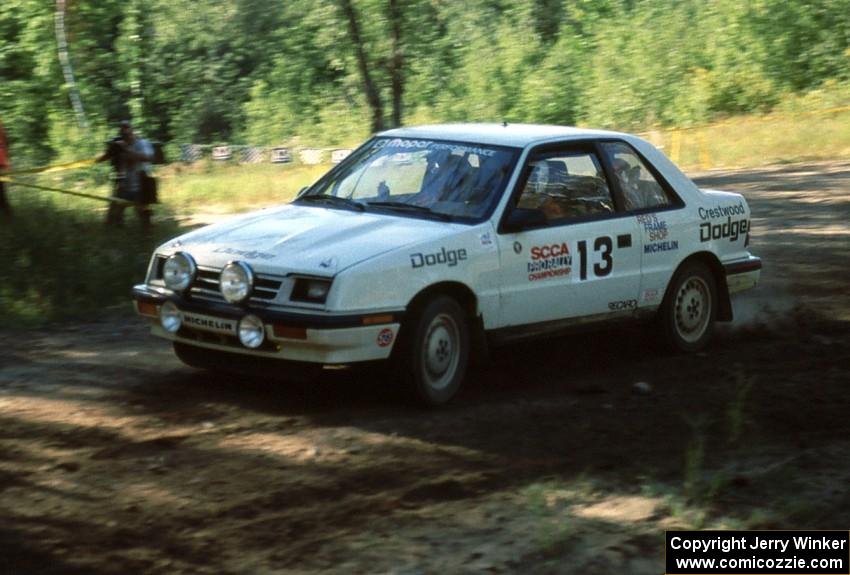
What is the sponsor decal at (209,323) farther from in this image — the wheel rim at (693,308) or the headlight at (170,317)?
the wheel rim at (693,308)

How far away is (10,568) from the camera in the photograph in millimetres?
5062

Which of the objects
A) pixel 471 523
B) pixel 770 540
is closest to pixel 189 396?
pixel 471 523

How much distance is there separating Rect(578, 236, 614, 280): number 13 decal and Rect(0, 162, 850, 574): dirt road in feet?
2.32

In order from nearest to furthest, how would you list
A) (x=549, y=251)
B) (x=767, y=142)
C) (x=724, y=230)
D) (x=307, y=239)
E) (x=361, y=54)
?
(x=307, y=239) → (x=549, y=251) → (x=724, y=230) → (x=361, y=54) → (x=767, y=142)

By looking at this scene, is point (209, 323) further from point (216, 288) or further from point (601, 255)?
point (601, 255)

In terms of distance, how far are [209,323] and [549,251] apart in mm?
2166

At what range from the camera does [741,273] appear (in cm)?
991

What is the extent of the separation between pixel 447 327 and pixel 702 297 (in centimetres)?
266

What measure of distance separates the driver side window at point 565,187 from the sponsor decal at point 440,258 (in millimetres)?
742

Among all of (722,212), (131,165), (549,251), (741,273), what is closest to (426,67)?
(131,165)

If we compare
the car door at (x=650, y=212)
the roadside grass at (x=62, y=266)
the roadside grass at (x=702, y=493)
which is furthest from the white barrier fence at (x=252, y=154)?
the roadside grass at (x=702, y=493)

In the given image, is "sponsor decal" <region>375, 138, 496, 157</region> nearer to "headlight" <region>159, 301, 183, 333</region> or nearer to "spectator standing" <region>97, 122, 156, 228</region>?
"headlight" <region>159, 301, 183, 333</region>

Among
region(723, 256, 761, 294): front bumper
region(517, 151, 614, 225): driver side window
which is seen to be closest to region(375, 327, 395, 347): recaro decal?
region(517, 151, 614, 225): driver side window

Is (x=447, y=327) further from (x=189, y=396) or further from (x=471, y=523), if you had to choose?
(x=471, y=523)
